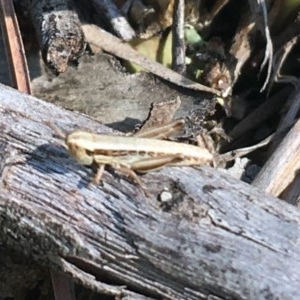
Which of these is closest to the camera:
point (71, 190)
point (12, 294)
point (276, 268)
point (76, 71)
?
point (276, 268)

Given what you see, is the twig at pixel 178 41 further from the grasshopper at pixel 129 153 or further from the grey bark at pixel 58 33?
the grasshopper at pixel 129 153

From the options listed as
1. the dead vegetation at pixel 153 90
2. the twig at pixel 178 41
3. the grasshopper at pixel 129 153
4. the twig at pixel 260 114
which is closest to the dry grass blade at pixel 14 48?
the dead vegetation at pixel 153 90

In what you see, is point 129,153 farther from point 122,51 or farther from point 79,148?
point 122,51

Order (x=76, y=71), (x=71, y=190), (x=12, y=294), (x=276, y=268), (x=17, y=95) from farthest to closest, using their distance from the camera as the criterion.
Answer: (x=76, y=71) → (x=12, y=294) → (x=17, y=95) → (x=71, y=190) → (x=276, y=268)

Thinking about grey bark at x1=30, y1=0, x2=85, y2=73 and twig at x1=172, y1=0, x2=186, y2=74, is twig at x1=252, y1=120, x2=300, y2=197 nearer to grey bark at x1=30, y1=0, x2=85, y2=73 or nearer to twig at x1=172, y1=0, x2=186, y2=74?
twig at x1=172, y1=0, x2=186, y2=74

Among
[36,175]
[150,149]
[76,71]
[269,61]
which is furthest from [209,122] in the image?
[36,175]

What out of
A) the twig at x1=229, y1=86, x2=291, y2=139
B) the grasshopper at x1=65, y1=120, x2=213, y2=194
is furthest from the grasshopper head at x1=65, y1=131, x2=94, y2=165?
the twig at x1=229, y1=86, x2=291, y2=139

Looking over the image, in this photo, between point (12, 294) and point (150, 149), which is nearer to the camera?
point (150, 149)

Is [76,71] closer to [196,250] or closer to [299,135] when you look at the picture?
[299,135]
